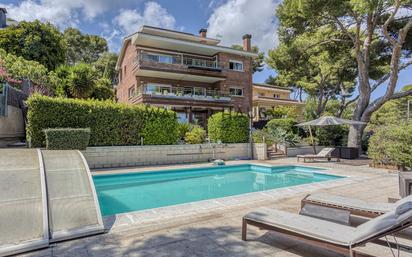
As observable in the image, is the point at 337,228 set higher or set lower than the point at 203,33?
lower

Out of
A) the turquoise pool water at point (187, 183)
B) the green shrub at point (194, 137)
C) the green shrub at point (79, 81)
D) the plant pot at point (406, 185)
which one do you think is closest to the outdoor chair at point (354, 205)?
the plant pot at point (406, 185)

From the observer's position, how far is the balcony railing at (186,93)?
24.9m

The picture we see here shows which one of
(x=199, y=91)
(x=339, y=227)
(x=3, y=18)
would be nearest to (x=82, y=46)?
(x=3, y=18)

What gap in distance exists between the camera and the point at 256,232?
15.3 feet

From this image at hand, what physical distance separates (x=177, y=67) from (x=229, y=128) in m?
12.0

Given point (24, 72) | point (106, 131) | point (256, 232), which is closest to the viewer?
point (256, 232)

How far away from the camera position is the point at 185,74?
89.3 feet

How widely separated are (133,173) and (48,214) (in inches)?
278

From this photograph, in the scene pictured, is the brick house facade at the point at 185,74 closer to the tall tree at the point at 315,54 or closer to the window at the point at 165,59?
the window at the point at 165,59

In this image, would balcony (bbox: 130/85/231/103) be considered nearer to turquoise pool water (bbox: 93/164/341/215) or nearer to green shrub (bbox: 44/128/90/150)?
green shrub (bbox: 44/128/90/150)

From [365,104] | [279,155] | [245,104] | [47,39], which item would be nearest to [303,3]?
[365,104]

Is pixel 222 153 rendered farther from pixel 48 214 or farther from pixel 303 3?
pixel 48 214

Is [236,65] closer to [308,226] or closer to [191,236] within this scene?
[191,236]

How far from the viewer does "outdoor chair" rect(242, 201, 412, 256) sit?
2975 millimetres
